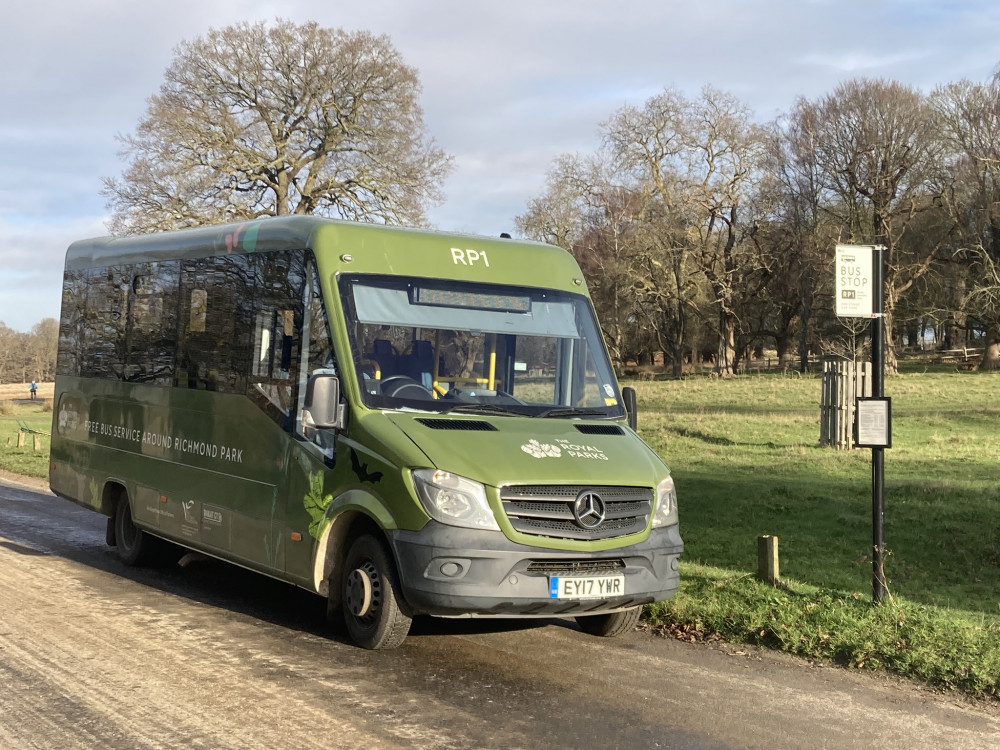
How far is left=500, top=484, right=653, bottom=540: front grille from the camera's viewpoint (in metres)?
6.89

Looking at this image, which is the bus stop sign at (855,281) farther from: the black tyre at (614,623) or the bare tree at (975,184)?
the bare tree at (975,184)

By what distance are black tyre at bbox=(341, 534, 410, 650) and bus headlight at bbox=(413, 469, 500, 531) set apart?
0.60 m

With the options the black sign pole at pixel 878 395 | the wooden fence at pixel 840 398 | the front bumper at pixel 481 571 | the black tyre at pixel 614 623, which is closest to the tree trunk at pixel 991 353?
the wooden fence at pixel 840 398

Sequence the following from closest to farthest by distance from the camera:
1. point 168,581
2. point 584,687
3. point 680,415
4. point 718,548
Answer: point 584,687, point 168,581, point 718,548, point 680,415

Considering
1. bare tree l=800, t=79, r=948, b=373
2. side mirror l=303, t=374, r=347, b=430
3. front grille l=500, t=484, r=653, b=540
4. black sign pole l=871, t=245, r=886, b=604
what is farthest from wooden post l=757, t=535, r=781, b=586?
bare tree l=800, t=79, r=948, b=373

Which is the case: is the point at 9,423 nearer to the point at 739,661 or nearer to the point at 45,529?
the point at 45,529

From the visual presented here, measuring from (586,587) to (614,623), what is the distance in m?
1.13

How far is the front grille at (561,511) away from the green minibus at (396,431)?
1 centimetres

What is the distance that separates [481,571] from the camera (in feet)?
22.2

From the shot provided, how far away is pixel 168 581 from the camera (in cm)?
1004

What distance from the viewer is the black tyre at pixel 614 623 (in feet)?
26.3

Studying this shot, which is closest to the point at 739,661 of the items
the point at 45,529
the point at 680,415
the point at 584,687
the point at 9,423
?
the point at 584,687

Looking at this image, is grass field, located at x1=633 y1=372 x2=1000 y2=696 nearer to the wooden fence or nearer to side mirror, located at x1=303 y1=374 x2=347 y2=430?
the wooden fence

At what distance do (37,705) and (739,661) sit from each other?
4.39m
